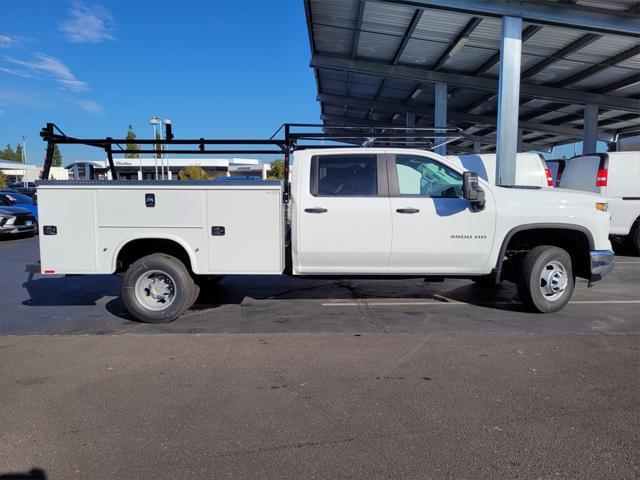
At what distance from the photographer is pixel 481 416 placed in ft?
11.8

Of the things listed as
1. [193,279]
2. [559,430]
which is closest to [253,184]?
[193,279]

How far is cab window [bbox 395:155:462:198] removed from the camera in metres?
6.13

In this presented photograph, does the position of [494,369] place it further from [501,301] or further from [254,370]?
[501,301]

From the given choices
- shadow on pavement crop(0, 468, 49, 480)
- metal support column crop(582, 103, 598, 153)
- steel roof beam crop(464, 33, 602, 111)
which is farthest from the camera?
metal support column crop(582, 103, 598, 153)

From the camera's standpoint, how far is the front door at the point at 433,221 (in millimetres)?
6047

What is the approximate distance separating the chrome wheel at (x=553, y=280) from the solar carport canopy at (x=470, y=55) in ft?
8.58

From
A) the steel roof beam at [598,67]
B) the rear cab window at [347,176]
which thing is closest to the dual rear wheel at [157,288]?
the rear cab window at [347,176]

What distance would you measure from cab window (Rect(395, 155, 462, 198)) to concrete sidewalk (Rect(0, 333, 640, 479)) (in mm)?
1756

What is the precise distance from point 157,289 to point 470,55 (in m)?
14.7

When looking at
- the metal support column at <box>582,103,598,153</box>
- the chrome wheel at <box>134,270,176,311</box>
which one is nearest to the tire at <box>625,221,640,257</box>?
the chrome wheel at <box>134,270,176,311</box>

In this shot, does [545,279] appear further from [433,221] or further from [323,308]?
[323,308]

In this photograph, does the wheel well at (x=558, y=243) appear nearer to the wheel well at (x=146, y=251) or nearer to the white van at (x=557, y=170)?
the wheel well at (x=146, y=251)

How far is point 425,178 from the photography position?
6.20 meters

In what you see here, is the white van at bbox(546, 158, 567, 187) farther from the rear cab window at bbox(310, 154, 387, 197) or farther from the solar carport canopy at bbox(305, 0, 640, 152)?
the rear cab window at bbox(310, 154, 387, 197)
